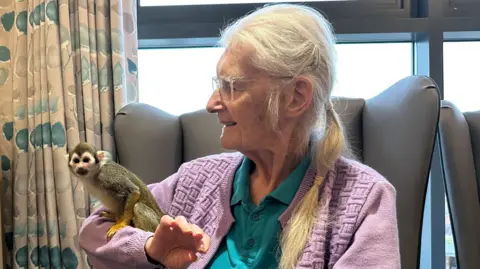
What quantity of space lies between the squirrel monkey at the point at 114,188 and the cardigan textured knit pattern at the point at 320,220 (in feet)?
0.10

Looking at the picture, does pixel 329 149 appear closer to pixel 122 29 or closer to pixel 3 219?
pixel 122 29

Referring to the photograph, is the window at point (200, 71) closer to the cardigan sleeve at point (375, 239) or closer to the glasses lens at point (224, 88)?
the glasses lens at point (224, 88)

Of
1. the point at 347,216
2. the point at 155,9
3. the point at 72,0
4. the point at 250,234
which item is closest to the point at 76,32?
the point at 72,0

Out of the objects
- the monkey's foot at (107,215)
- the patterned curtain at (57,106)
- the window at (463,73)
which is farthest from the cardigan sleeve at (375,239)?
the window at (463,73)

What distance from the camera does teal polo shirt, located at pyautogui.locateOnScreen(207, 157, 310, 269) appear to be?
1.12 metres

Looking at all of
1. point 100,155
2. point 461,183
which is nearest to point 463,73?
point 461,183

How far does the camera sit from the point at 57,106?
5.61ft

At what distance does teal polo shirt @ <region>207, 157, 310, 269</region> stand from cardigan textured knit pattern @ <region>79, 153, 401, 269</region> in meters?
0.02

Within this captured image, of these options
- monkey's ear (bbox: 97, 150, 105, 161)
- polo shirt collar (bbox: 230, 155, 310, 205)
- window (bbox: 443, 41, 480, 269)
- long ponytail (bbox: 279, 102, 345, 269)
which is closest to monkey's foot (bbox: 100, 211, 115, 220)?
monkey's ear (bbox: 97, 150, 105, 161)

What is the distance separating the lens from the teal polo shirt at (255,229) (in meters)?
1.12

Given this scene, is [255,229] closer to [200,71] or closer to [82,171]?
[82,171]

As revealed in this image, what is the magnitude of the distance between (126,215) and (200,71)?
3.95 feet

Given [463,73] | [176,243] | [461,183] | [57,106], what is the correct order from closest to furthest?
[176,243], [461,183], [57,106], [463,73]

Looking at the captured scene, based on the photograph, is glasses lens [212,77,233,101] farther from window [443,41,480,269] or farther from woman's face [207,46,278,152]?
window [443,41,480,269]
